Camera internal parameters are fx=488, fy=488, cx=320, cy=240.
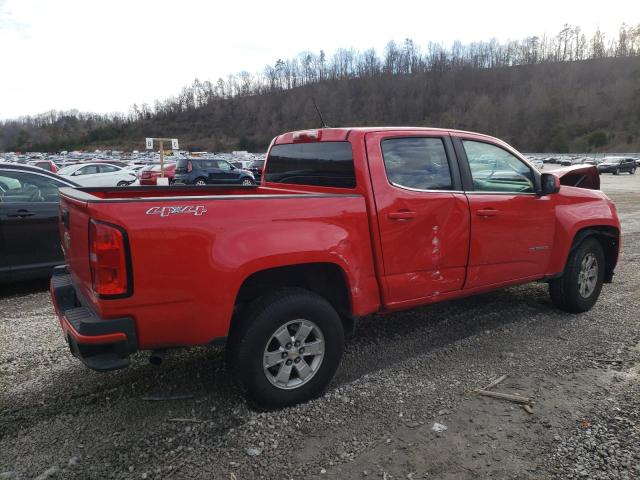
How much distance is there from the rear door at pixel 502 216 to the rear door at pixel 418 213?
16cm

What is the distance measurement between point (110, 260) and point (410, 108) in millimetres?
128237

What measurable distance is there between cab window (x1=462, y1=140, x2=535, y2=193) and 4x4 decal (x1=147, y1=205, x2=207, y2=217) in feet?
7.97

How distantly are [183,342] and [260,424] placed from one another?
0.72 metres

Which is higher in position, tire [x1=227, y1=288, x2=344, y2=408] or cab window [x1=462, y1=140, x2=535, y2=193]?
cab window [x1=462, y1=140, x2=535, y2=193]

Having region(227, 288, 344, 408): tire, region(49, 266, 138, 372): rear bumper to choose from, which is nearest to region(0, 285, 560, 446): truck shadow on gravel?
region(227, 288, 344, 408): tire

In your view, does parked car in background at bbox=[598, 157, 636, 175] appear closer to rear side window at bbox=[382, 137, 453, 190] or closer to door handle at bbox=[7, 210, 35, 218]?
rear side window at bbox=[382, 137, 453, 190]

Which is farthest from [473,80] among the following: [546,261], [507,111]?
[546,261]

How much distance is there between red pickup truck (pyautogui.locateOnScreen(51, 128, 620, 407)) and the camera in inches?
105

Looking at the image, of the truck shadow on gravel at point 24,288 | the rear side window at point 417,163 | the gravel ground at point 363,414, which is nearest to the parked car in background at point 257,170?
the truck shadow on gravel at point 24,288

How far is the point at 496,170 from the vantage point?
4.43 m

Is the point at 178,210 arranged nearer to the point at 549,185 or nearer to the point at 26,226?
the point at 549,185

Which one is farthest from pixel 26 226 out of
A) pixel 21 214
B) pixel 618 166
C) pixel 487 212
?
pixel 618 166

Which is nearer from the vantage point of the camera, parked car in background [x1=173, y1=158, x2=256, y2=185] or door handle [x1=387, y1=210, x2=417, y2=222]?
door handle [x1=387, y1=210, x2=417, y2=222]

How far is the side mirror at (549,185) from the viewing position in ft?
15.0
